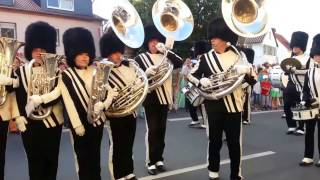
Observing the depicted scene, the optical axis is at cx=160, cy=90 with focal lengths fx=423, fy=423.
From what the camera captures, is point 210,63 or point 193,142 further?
point 193,142

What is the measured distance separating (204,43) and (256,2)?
4.78m

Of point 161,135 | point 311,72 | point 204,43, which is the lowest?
point 161,135

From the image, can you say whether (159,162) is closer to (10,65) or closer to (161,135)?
(161,135)

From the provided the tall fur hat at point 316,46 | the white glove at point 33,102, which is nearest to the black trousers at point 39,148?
the white glove at point 33,102

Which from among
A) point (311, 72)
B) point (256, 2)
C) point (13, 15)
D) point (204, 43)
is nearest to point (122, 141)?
point (256, 2)

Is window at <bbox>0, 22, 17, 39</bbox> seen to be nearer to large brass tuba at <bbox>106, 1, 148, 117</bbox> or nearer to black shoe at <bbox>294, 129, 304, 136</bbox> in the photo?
black shoe at <bbox>294, 129, 304, 136</bbox>

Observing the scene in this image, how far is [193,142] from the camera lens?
8320mm

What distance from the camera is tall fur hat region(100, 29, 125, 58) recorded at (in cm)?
497

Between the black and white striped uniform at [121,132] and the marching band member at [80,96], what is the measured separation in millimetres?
551

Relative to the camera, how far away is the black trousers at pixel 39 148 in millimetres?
4246

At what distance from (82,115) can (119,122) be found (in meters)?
0.77

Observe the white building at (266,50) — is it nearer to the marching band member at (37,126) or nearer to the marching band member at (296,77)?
the marching band member at (296,77)

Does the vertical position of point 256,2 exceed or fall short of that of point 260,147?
it exceeds it

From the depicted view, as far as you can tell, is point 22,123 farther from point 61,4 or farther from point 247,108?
point 61,4
